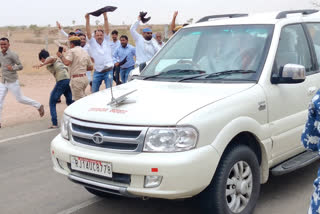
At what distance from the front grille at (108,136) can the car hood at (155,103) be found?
50mm

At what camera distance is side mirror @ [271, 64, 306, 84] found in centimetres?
393

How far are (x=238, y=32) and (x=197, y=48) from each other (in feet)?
1.60

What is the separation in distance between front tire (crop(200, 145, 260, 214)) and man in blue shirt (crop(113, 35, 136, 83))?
7.59 meters

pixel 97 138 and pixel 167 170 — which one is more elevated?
pixel 97 138

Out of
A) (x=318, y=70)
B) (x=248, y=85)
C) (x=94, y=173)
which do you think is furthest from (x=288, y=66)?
(x=94, y=173)

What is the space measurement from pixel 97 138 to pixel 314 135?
1.82 meters

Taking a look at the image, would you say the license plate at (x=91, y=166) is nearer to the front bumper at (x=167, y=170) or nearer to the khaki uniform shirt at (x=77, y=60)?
the front bumper at (x=167, y=170)

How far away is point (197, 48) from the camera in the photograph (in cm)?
479

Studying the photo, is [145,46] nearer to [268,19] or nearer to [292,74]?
[268,19]

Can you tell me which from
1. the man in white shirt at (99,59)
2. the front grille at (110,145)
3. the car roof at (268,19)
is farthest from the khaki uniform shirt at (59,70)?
the front grille at (110,145)

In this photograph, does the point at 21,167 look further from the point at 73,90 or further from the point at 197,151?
the point at 197,151

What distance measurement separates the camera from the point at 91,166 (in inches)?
138

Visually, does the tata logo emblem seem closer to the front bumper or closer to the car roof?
the front bumper

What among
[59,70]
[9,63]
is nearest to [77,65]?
[59,70]
